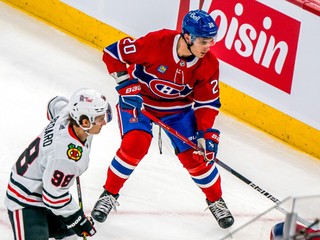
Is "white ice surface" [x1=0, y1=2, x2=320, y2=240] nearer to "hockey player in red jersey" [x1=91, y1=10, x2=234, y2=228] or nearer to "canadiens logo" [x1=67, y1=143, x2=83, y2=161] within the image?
"hockey player in red jersey" [x1=91, y1=10, x2=234, y2=228]

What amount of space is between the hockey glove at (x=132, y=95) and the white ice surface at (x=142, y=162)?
62 centimetres

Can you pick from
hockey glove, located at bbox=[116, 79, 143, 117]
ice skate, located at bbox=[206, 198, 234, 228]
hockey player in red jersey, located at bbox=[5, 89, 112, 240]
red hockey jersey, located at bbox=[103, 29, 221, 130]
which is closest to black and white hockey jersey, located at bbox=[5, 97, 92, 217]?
hockey player in red jersey, located at bbox=[5, 89, 112, 240]

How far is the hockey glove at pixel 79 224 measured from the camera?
382 cm

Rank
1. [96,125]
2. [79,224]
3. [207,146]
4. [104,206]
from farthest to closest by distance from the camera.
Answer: [104,206]
[207,146]
[79,224]
[96,125]

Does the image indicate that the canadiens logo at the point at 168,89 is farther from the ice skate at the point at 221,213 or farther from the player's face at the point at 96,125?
the player's face at the point at 96,125

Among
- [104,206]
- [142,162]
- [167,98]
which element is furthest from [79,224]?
[142,162]

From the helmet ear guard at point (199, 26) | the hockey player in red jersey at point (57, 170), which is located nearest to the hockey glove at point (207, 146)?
the helmet ear guard at point (199, 26)

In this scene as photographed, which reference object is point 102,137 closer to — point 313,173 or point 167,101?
point 167,101

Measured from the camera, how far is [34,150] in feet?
12.5

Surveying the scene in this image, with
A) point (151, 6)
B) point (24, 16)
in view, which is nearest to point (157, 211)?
point (151, 6)

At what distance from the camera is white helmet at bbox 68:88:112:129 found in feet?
12.2

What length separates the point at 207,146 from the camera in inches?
180

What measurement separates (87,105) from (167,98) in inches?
42.7

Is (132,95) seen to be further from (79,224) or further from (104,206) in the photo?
(79,224)
